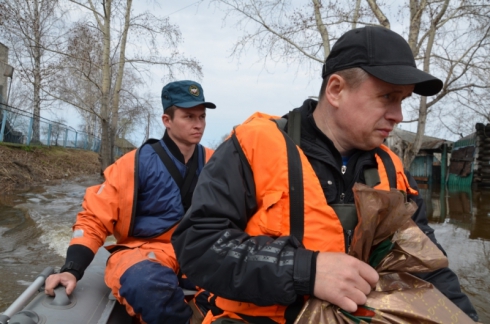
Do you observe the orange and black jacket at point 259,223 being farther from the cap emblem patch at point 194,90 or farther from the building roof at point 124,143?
the building roof at point 124,143

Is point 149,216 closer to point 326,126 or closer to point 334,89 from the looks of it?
point 326,126

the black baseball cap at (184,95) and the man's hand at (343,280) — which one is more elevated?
the black baseball cap at (184,95)

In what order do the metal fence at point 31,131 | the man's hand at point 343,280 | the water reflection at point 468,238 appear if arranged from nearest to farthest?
the man's hand at point 343,280 < the water reflection at point 468,238 < the metal fence at point 31,131

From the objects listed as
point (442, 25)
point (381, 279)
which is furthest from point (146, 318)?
point (442, 25)

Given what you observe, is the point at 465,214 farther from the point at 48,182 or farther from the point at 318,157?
the point at 48,182

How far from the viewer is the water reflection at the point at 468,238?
539 centimetres

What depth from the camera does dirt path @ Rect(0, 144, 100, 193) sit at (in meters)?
13.4

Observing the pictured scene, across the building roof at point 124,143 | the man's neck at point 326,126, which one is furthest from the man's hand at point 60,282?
the building roof at point 124,143

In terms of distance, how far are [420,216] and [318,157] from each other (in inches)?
27.3

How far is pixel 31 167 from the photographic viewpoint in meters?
15.5

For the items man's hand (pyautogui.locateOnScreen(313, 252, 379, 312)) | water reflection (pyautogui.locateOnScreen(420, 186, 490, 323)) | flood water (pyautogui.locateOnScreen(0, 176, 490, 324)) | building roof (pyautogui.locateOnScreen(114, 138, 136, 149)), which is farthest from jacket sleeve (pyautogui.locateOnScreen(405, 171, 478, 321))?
building roof (pyautogui.locateOnScreen(114, 138, 136, 149))

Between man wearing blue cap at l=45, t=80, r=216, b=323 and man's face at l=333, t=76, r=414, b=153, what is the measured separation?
1.31 metres

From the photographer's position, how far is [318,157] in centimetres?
172

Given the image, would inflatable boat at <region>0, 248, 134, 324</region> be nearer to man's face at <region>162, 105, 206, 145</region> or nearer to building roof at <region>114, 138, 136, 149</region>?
man's face at <region>162, 105, 206, 145</region>
